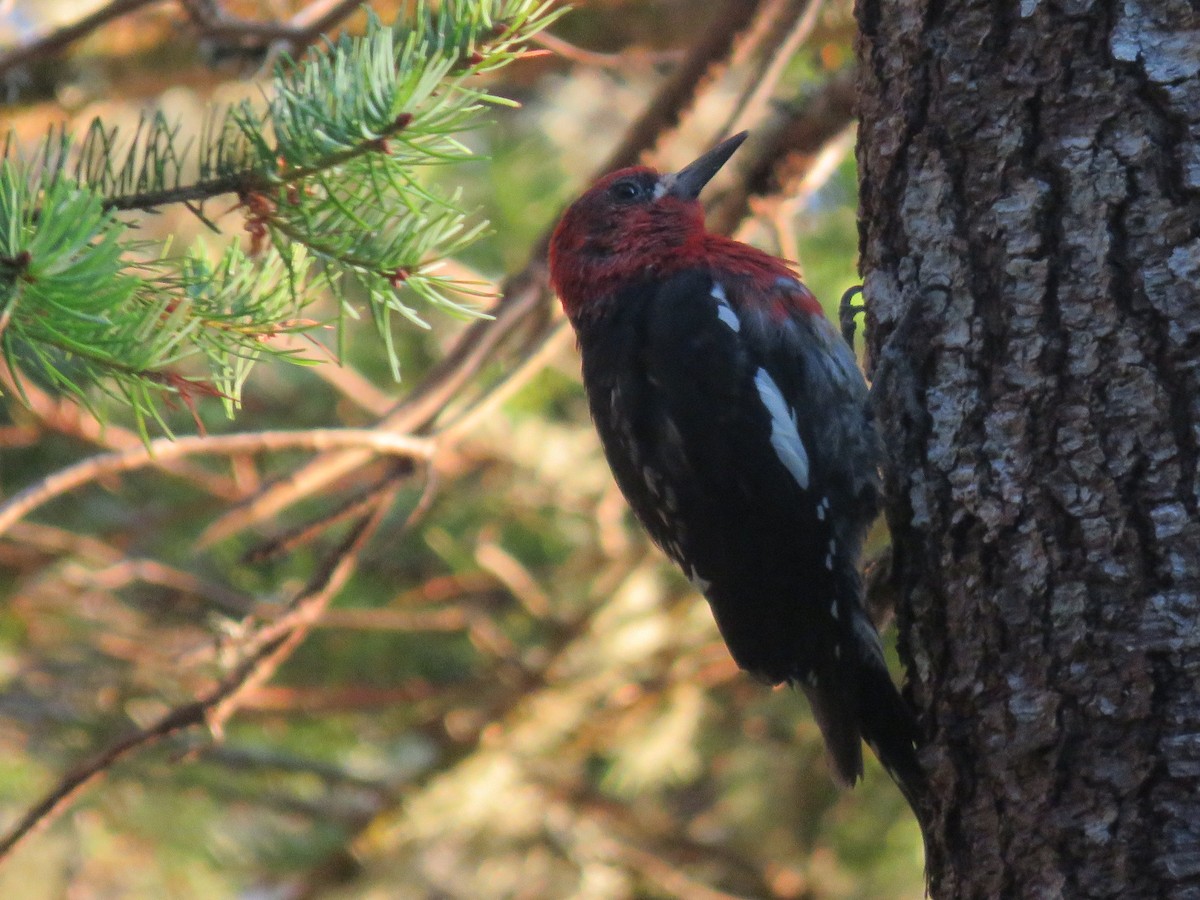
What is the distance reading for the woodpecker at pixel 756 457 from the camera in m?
2.73

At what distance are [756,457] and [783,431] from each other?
10 cm

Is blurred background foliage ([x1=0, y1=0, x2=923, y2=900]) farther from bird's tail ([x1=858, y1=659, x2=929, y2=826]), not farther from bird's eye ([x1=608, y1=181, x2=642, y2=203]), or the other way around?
bird's tail ([x1=858, y1=659, x2=929, y2=826])

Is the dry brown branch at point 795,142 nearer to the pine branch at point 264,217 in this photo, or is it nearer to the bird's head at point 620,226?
the bird's head at point 620,226

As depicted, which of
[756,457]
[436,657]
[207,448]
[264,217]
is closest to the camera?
[264,217]

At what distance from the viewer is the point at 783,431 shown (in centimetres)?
287

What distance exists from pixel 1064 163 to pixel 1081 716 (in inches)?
34.2

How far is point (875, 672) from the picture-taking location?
2.61 m

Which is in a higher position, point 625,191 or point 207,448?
point 625,191

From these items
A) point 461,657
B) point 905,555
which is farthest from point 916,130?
point 461,657

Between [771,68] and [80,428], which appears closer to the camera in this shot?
[771,68]

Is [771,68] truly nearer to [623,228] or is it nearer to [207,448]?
[623,228]

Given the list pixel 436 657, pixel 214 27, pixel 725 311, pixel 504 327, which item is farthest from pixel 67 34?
pixel 436 657

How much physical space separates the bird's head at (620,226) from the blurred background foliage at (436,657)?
78 centimetres

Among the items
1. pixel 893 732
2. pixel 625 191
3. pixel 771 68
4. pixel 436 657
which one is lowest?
pixel 436 657
